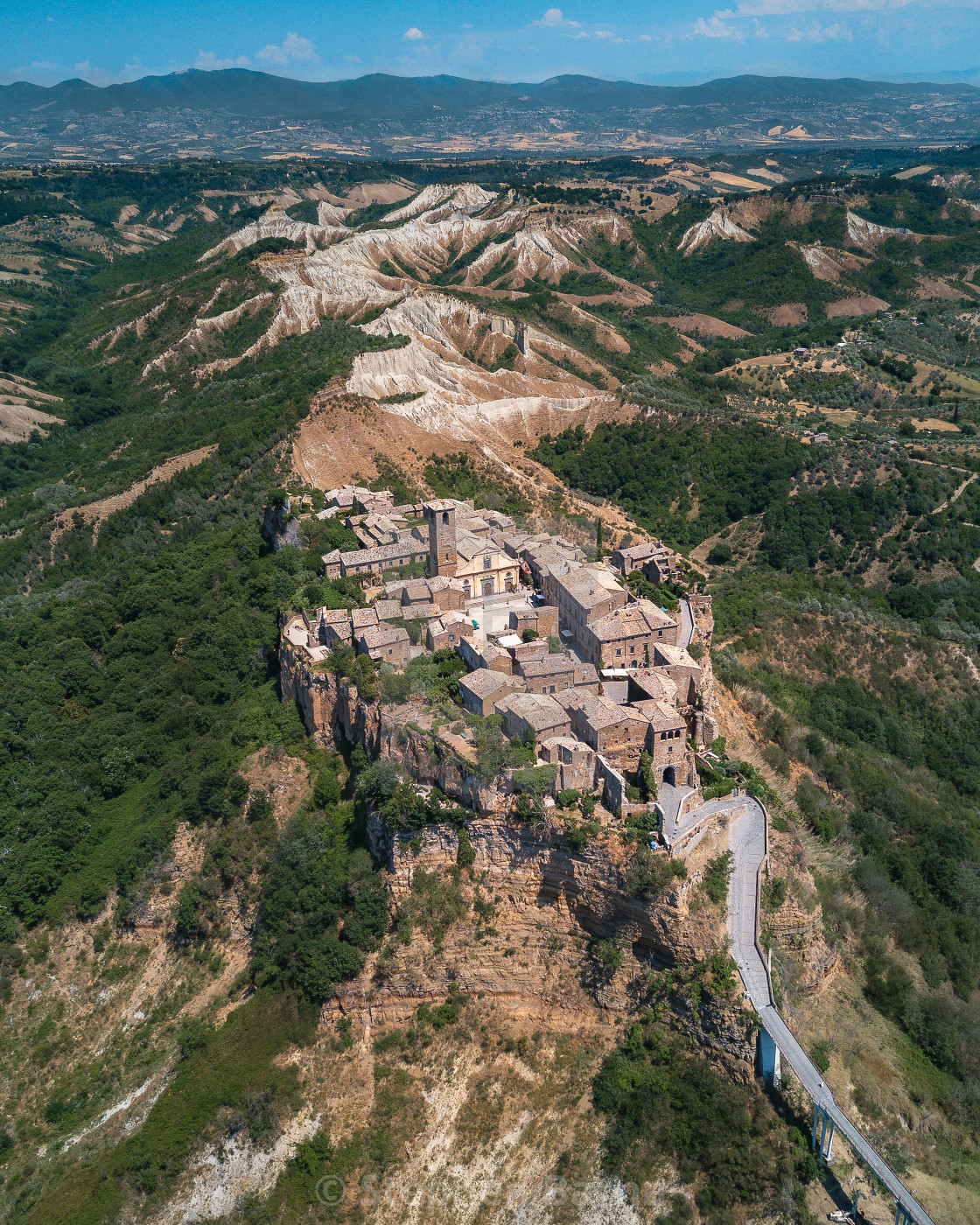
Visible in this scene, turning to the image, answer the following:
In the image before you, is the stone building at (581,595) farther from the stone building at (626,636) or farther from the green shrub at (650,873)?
the green shrub at (650,873)

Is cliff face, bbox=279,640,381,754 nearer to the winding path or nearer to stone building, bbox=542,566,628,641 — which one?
stone building, bbox=542,566,628,641

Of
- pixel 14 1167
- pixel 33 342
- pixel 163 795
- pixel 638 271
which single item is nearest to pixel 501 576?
pixel 163 795

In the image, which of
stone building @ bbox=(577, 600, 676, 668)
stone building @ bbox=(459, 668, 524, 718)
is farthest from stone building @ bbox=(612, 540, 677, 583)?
stone building @ bbox=(459, 668, 524, 718)

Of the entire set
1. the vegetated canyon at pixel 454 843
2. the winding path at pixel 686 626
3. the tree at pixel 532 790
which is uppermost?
the tree at pixel 532 790

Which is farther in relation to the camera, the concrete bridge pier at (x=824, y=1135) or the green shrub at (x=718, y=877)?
the green shrub at (x=718, y=877)

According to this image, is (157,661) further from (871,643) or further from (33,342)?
(33,342)

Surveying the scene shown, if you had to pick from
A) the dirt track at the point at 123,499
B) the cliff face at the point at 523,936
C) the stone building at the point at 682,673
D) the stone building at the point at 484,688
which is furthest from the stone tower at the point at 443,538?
the dirt track at the point at 123,499
